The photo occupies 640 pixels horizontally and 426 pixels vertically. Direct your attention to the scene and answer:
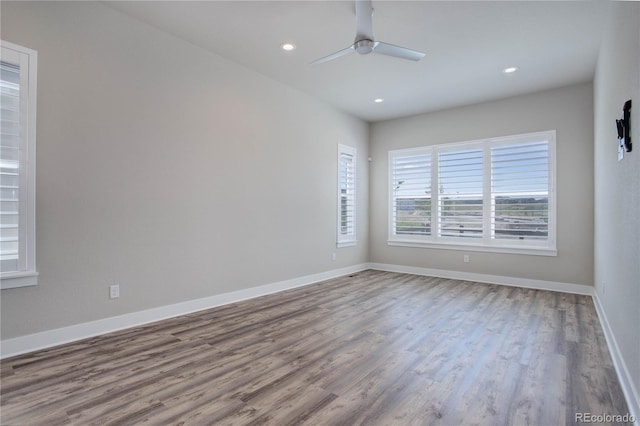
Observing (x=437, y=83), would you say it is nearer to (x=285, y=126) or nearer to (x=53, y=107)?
(x=285, y=126)

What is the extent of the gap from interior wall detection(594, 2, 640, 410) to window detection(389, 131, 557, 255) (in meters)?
1.73

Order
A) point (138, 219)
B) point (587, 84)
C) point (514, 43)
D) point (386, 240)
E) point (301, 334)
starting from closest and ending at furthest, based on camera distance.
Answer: point (301, 334) < point (138, 219) < point (514, 43) < point (587, 84) < point (386, 240)

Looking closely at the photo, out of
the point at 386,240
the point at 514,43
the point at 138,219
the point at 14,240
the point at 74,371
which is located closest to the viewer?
the point at 74,371

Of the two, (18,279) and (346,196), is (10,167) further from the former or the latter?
(346,196)

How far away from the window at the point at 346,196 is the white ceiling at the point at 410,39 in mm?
1402

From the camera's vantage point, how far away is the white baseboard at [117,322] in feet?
8.60

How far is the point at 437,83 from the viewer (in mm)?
4820

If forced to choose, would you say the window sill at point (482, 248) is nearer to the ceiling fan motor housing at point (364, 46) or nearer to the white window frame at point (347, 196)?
the white window frame at point (347, 196)

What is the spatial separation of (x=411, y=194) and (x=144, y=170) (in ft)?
15.7

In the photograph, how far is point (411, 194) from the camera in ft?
21.3

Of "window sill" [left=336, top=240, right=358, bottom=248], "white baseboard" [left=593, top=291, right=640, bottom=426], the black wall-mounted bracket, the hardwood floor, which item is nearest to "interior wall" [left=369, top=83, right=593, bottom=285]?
"window sill" [left=336, top=240, right=358, bottom=248]

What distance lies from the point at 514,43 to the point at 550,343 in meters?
3.17

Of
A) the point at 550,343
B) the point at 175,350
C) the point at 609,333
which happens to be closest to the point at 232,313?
the point at 175,350

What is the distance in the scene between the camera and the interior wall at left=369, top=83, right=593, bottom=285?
480 centimetres
